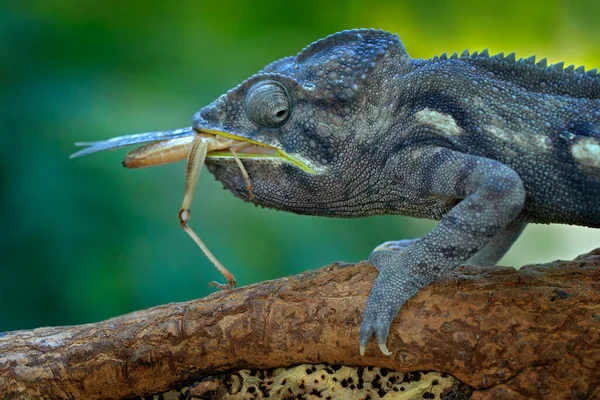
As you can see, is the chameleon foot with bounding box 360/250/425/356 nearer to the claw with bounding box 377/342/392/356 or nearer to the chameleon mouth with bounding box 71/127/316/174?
the claw with bounding box 377/342/392/356

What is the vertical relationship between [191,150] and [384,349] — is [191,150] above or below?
above

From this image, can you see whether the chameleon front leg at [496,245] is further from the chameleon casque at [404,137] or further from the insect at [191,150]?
the insect at [191,150]

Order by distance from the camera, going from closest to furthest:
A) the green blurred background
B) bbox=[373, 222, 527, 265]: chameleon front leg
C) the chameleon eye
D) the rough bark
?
the rough bark < the chameleon eye < bbox=[373, 222, 527, 265]: chameleon front leg < the green blurred background

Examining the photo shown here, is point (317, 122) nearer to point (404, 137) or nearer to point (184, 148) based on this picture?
point (404, 137)

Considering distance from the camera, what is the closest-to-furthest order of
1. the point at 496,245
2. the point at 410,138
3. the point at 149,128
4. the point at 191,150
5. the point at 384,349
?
the point at 384,349
the point at 410,138
the point at 191,150
the point at 496,245
the point at 149,128

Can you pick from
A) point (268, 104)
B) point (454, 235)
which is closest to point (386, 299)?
point (454, 235)

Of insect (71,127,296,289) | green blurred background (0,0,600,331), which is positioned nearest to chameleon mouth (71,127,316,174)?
insect (71,127,296,289)
